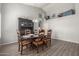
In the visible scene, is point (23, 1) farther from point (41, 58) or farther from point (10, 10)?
point (41, 58)

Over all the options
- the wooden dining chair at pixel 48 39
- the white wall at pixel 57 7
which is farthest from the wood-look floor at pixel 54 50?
the white wall at pixel 57 7

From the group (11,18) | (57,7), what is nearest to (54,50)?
(57,7)

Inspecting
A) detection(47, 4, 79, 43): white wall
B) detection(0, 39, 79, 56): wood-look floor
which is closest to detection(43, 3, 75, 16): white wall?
detection(47, 4, 79, 43): white wall

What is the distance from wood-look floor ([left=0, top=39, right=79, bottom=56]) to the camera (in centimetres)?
149

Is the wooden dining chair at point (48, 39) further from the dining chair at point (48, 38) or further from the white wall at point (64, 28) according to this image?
the white wall at point (64, 28)

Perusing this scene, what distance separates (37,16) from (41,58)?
3.41ft

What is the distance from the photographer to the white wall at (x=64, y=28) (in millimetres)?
1711

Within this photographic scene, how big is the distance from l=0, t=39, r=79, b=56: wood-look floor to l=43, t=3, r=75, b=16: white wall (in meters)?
0.78

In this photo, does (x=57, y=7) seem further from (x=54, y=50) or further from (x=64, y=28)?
(x=54, y=50)

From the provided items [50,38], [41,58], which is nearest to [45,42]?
[50,38]

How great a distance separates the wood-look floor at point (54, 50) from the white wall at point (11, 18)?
0.18 m

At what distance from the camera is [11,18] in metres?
1.49

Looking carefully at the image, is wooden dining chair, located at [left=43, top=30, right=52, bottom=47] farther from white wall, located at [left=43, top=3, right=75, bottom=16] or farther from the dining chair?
white wall, located at [left=43, top=3, right=75, bottom=16]

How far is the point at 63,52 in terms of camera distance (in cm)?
162
